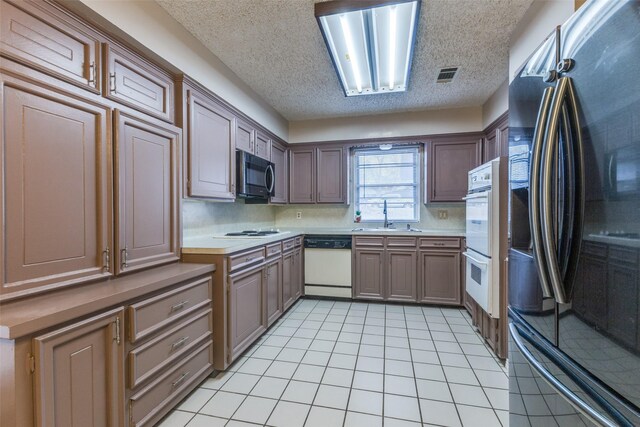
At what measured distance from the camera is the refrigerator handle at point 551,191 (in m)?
0.78

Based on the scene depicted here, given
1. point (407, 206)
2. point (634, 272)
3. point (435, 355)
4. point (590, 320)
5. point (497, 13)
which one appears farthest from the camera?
point (407, 206)

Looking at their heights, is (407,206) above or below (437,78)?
below

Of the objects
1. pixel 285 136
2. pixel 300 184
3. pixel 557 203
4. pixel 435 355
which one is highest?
pixel 285 136

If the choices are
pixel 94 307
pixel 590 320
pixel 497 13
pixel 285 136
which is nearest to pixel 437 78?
pixel 497 13

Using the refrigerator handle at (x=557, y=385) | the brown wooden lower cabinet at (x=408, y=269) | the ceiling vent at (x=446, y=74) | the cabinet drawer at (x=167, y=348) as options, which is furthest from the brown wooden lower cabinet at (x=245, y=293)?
the ceiling vent at (x=446, y=74)

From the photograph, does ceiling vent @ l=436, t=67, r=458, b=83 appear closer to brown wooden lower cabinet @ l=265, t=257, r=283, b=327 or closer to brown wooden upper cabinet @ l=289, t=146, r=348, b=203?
brown wooden upper cabinet @ l=289, t=146, r=348, b=203

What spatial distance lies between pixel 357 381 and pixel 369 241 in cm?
194

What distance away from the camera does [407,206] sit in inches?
168

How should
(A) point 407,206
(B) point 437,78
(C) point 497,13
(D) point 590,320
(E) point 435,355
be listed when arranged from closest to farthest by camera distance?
(D) point 590,320, (C) point 497,13, (E) point 435,355, (B) point 437,78, (A) point 407,206

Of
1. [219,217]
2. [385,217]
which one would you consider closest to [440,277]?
[385,217]

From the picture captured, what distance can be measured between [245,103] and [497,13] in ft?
7.66

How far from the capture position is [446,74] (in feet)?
9.39

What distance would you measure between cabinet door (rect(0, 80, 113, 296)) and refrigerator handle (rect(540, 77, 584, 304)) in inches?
75.1

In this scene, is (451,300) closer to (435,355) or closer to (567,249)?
(435,355)
